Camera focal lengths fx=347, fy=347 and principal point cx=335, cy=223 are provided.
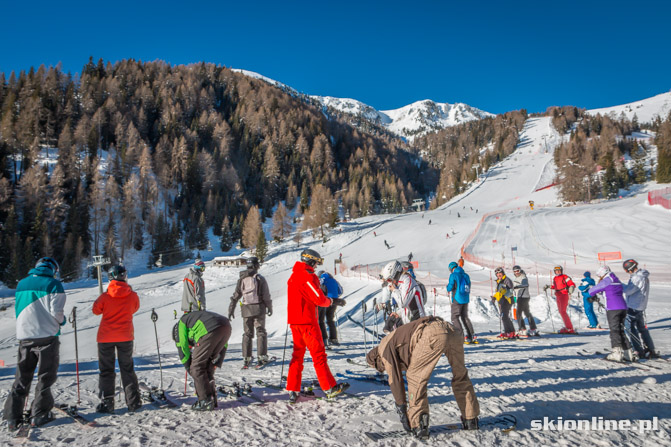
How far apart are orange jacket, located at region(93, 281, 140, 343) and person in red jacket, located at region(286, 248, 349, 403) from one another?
1882 mm

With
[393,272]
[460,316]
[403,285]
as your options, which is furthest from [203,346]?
[460,316]

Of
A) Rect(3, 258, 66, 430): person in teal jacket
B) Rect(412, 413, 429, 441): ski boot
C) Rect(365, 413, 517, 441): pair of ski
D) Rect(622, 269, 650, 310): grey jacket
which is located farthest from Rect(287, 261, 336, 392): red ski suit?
Rect(622, 269, 650, 310): grey jacket

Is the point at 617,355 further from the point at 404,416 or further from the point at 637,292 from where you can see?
the point at 404,416

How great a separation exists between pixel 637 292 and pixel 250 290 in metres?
6.56

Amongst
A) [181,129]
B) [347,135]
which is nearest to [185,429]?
[181,129]

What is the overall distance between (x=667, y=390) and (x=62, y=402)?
7378 millimetres

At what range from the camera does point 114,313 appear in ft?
13.2

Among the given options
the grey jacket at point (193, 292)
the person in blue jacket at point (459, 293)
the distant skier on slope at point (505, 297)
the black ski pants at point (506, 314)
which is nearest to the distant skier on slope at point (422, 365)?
the grey jacket at point (193, 292)

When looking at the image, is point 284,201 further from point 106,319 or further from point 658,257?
point 106,319

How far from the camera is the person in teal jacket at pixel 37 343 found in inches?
138

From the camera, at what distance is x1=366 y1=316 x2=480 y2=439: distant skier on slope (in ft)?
9.36

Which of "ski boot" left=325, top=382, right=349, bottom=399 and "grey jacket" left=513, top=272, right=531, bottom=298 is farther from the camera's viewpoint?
"grey jacket" left=513, top=272, right=531, bottom=298

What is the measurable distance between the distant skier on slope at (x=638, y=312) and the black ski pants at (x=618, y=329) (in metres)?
0.17

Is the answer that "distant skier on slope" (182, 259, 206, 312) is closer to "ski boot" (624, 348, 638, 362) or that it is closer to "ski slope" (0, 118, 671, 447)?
"ski slope" (0, 118, 671, 447)
